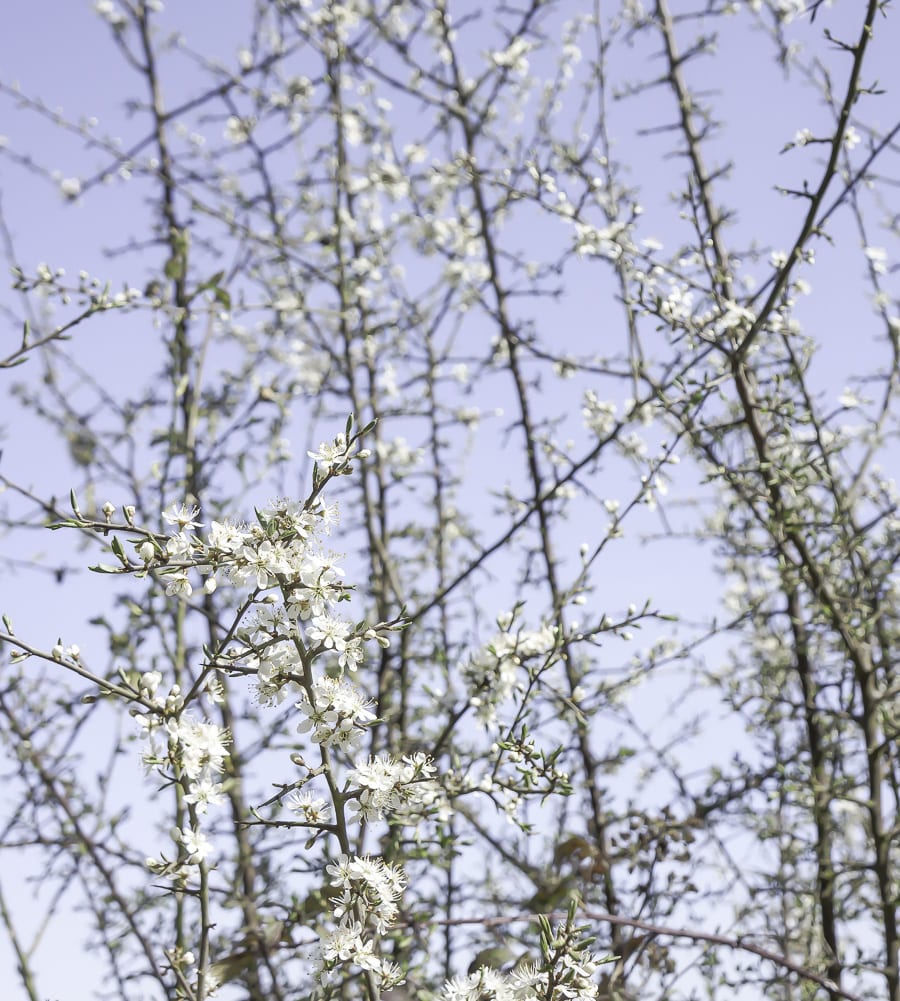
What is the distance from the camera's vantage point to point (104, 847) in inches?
114

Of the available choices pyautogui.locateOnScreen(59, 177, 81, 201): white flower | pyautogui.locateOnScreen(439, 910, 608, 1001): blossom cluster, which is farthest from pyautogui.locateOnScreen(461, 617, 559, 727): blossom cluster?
pyautogui.locateOnScreen(59, 177, 81, 201): white flower

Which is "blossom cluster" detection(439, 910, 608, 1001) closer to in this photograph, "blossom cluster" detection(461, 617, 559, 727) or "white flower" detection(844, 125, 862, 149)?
"blossom cluster" detection(461, 617, 559, 727)

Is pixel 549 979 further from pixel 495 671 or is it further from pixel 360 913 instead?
pixel 495 671

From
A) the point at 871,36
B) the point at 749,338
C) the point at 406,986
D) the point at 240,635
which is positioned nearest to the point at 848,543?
the point at 749,338

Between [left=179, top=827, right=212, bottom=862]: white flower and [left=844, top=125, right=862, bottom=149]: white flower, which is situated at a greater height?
A: [left=844, top=125, right=862, bottom=149]: white flower

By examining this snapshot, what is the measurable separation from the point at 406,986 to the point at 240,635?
0.93m

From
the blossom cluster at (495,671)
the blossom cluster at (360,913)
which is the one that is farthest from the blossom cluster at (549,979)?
the blossom cluster at (495,671)

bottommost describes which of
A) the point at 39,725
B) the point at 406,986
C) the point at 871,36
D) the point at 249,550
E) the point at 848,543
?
the point at 406,986

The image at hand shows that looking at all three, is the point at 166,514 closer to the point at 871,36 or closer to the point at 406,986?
the point at 406,986

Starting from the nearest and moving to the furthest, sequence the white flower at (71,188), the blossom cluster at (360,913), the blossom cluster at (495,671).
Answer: the blossom cluster at (360,913)
the blossom cluster at (495,671)
the white flower at (71,188)

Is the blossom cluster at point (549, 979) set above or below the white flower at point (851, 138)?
below

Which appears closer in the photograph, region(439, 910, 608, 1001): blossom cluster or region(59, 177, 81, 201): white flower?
Result: region(439, 910, 608, 1001): blossom cluster

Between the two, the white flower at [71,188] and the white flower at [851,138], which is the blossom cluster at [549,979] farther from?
the white flower at [71,188]

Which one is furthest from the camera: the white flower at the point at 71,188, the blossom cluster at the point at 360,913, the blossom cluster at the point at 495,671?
the white flower at the point at 71,188
